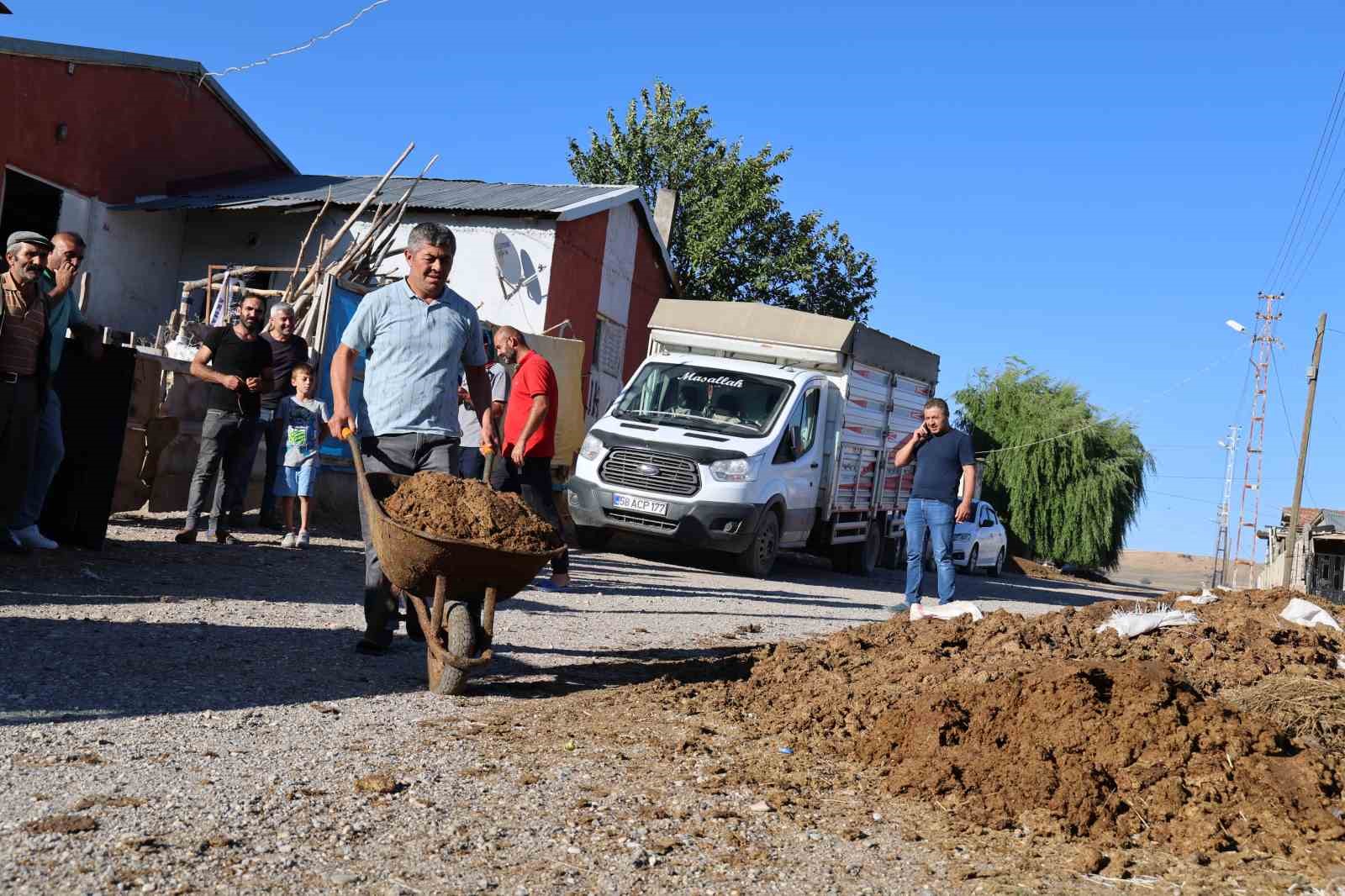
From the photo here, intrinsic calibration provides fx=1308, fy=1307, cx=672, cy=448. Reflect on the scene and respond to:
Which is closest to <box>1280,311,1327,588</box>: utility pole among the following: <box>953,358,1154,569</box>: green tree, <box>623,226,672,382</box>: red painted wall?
<box>953,358,1154,569</box>: green tree

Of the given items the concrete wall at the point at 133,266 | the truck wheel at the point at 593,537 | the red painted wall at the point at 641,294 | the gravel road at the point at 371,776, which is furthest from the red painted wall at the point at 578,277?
the gravel road at the point at 371,776

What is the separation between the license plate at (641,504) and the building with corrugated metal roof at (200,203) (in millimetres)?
6836

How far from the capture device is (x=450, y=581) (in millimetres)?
5871

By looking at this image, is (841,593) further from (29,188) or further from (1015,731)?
(29,188)

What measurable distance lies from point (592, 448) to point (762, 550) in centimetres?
238

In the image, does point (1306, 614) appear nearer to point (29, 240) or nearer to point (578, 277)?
point (29, 240)

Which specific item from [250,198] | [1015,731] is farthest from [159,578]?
[250,198]

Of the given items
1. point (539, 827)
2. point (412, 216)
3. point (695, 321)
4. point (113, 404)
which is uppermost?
point (412, 216)

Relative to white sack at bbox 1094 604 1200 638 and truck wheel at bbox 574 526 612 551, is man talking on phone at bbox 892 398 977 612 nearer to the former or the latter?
white sack at bbox 1094 604 1200 638

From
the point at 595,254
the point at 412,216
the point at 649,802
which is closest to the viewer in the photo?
the point at 649,802

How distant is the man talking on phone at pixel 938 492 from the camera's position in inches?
442

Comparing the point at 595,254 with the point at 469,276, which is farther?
the point at 595,254

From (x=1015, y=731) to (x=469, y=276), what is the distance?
63.5 feet

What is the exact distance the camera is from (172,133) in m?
23.4
